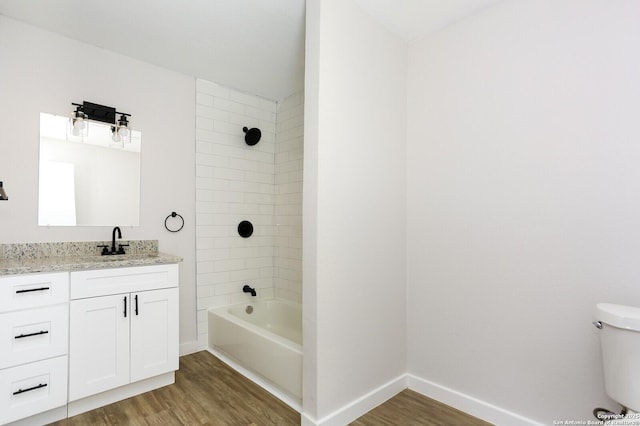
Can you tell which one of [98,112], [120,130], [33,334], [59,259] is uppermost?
[98,112]

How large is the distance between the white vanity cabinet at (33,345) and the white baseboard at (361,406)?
1.43 metres

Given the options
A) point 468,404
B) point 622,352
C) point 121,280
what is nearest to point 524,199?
point 622,352

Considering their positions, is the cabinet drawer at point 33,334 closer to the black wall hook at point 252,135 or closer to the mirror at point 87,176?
the mirror at point 87,176

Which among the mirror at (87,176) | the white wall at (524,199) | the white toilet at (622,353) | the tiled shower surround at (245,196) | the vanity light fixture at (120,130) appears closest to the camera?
the white toilet at (622,353)

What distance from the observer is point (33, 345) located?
70.4 inches

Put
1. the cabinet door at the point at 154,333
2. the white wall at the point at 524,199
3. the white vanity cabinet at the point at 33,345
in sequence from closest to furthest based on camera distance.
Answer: the white wall at the point at 524,199, the white vanity cabinet at the point at 33,345, the cabinet door at the point at 154,333

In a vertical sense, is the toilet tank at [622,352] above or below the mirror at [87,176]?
below

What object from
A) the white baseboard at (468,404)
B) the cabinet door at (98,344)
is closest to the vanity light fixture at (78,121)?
the cabinet door at (98,344)

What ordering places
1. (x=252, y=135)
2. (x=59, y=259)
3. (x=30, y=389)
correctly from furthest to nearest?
(x=252, y=135) → (x=59, y=259) → (x=30, y=389)

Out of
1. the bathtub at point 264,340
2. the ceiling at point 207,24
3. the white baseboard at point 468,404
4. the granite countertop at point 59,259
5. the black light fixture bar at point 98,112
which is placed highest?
the ceiling at point 207,24

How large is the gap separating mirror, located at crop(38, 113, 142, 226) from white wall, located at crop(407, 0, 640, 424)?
86.7 inches

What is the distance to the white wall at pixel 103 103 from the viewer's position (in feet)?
7.04

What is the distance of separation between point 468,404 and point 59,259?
2.78 meters

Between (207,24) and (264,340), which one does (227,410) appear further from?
(207,24)
